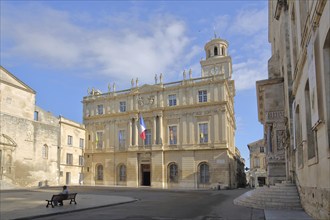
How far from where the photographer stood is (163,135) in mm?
43625

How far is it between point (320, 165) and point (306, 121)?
2885 millimetres

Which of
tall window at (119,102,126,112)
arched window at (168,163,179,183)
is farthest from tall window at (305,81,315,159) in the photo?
tall window at (119,102,126,112)

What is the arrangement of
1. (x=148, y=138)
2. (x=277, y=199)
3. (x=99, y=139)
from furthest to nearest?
(x=99, y=139) < (x=148, y=138) < (x=277, y=199)

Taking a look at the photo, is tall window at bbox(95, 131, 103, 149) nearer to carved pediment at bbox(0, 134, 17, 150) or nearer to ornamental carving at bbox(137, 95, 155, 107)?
ornamental carving at bbox(137, 95, 155, 107)

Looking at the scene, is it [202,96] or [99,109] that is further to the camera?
[99,109]

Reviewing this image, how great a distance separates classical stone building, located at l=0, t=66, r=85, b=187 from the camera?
122ft

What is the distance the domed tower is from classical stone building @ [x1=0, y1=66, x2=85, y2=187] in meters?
23.4

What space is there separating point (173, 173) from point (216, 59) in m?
22.0

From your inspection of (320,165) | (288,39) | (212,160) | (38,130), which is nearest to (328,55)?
(320,165)

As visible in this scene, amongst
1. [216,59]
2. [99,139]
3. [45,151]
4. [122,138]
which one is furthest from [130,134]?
[216,59]

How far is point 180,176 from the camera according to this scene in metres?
41.7

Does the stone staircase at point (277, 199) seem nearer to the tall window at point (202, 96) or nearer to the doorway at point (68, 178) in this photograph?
the tall window at point (202, 96)

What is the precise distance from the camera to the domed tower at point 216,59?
55.5 metres

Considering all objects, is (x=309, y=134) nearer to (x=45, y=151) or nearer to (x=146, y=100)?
(x=146, y=100)
